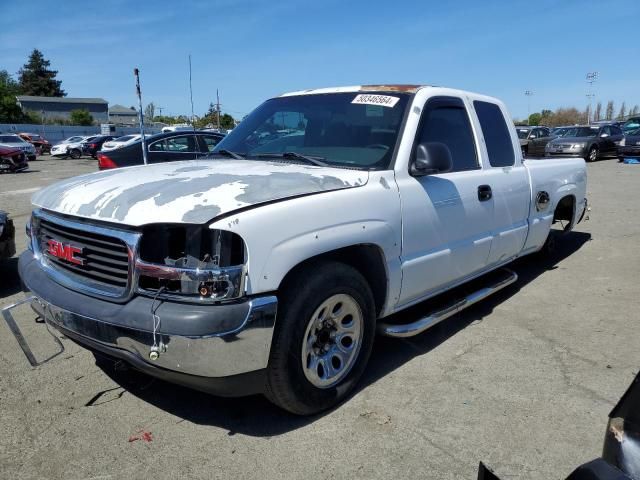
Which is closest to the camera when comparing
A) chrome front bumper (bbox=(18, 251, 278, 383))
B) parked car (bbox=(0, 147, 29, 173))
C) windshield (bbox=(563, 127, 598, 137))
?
chrome front bumper (bbox=(18, 251, 278, 383))

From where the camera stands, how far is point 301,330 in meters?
2.64

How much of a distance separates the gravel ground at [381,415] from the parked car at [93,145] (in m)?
31.6

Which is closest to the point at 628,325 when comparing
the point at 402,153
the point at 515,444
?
the point at 515,444

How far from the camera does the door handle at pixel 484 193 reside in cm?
394

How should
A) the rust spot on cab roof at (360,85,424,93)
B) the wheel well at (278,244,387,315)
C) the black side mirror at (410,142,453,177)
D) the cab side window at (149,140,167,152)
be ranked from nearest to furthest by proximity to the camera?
1. the wheel well at (278,244,387,315)
2. the black side mirror at (410,142,453,177)
3. the rust spot on cab roof at (360,85,424,93)
4. the cab side window at (149,140,167,152)

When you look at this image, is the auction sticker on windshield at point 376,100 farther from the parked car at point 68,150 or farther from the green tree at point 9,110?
the green tree at point 9,110

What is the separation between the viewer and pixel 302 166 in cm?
331

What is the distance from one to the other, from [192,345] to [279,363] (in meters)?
0.48

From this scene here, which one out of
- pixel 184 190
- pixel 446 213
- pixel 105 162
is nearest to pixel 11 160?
pixel 105 162

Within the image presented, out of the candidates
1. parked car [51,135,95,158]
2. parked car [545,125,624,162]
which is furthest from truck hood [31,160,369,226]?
parked car [51,135,95,158]

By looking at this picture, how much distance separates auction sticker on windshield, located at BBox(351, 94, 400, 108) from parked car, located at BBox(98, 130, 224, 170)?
7570mm

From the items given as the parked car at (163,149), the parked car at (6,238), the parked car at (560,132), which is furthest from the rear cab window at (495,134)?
the parked car at (560,132)

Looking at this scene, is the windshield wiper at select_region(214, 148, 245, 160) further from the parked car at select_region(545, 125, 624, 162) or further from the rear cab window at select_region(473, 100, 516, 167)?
the parked car at select_region(545, 125, 624, 162)

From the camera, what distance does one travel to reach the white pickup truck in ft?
7.74
